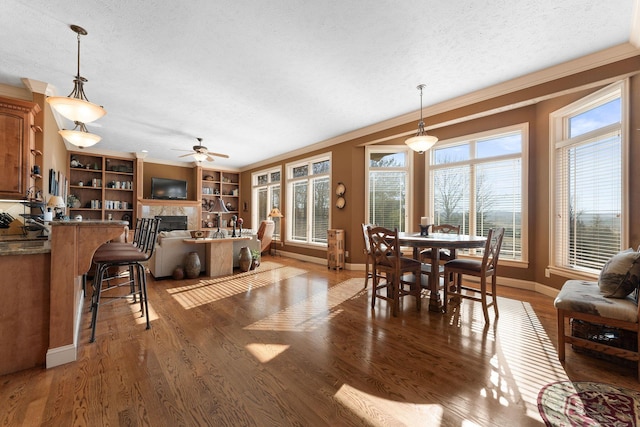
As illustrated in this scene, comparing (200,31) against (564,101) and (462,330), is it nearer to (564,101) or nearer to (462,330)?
(462,330)

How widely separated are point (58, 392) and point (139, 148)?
6.55 meters

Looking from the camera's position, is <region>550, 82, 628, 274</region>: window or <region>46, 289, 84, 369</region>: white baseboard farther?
<region>550, 82, 628, 274</region>: window

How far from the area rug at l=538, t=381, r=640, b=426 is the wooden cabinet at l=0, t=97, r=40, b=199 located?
500cm

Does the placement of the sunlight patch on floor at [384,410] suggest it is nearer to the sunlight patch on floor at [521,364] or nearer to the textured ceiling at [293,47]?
the sunlight patch on floor at [521,364]

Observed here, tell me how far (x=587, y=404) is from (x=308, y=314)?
7.18ft

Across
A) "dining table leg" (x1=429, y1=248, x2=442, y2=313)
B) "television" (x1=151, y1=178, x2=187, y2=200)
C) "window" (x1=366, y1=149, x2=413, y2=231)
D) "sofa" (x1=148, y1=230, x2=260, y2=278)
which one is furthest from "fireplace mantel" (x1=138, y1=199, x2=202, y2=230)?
"dining table leg" (x1=429, y1=248, x2=442, y2=313)

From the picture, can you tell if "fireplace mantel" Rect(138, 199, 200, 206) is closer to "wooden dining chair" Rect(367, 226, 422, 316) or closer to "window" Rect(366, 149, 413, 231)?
"window" Rect(366, 149, 413, 231)

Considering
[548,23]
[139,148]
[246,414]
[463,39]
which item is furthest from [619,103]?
[139,148]

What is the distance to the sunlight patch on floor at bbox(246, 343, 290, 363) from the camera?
2084mm

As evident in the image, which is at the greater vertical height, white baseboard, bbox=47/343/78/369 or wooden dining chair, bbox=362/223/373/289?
wooden dining chair, bbox=362/223/373/289

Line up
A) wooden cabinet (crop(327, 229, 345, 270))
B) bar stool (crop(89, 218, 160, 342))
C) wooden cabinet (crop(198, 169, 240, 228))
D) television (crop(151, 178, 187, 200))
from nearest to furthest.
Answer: bar stool (crop(89, 218, 160, 342)) < wooden cabinet (crop(327, 229, 345, 270)) < television (crop(151, 178, 187, 200)) < wooden cabinet (crop(198, 169, 240, 228))

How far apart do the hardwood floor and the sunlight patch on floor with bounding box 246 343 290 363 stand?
1 centimetres

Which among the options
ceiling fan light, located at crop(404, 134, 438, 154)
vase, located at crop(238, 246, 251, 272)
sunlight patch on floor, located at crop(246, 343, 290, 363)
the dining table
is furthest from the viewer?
vase, located at crop(238, 246, 251, 272)

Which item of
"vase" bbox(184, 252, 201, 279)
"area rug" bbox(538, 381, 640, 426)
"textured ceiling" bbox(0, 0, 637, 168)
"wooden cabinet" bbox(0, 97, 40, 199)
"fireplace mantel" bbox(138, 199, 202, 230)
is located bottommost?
"area rug" bbox(538, 381, 640, 426)
